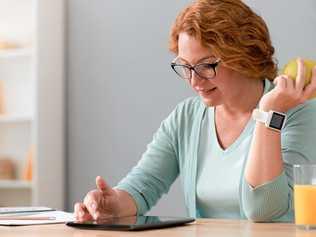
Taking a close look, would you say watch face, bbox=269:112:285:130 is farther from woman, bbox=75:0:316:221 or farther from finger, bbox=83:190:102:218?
finger, bbox=83:190:102:218

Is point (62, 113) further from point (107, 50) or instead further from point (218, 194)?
point (218, 194)

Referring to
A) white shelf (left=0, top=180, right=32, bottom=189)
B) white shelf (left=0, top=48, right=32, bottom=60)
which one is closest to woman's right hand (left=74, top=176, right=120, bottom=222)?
white shelf (left=0, top=180, right=32, bottom=189)

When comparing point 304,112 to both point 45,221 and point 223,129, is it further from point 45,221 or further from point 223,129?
point 45,221

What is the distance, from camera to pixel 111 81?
157 inches

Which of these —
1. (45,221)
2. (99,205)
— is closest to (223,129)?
(99,205)

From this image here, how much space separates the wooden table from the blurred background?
6.80 feet

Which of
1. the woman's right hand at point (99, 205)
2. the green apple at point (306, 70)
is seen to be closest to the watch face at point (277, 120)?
the green apple at point (306, 70)

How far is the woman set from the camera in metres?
1.84

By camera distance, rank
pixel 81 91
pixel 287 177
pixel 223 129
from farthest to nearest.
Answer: pixel 81 91, pixel 223 129, pixel 287 177

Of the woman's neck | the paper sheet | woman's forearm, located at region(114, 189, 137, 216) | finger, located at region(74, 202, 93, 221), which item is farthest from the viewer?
the woman's neck

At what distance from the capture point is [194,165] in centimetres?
221

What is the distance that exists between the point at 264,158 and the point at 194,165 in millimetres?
417

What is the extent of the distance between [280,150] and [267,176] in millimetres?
80

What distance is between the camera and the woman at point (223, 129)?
184cm
